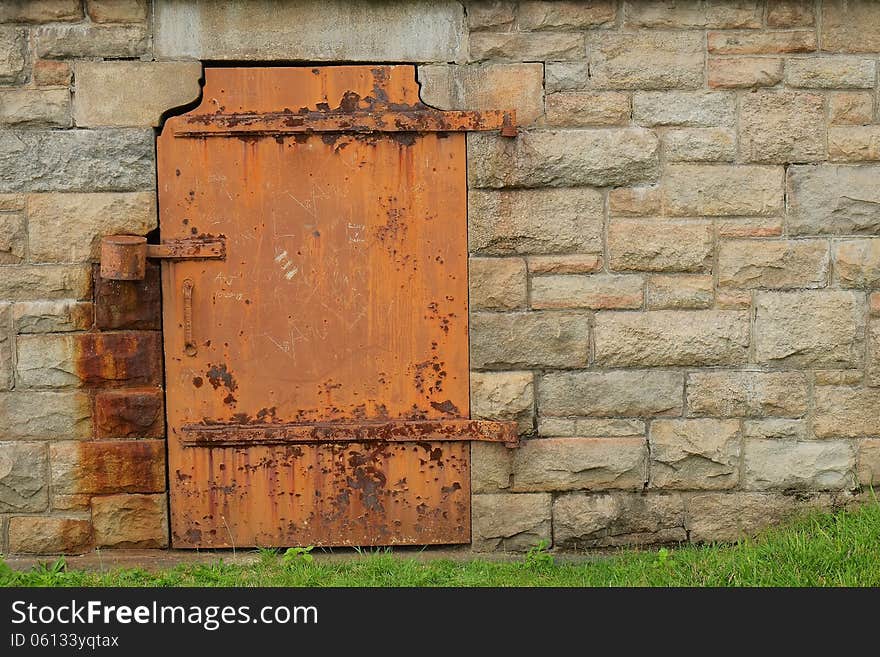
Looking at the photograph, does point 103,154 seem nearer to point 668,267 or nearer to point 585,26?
point 585,26

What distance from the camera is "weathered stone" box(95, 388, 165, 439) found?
450cm

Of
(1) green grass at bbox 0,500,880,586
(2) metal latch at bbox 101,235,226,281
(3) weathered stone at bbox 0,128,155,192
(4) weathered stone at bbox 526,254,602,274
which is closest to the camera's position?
(1) green grass at bbox 0,500,880,586

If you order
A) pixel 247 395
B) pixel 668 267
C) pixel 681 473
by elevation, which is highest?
pixel 668 267

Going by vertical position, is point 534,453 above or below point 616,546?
above

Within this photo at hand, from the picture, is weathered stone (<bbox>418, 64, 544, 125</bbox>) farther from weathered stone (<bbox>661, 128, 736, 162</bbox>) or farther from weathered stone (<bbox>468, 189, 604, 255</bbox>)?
weathered stone (<bbox>661, 128, 736, 162</bbox>)

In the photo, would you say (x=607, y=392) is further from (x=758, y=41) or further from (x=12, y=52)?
(x=12, y=52)

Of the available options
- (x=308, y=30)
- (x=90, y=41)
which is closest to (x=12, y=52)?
(x=90, y=41)

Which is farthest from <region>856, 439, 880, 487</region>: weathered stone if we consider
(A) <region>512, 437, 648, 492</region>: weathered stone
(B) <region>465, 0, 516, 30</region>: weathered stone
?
(B) <region>465, 0, 516, 30</region>: weathered stone

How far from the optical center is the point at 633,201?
177 inches

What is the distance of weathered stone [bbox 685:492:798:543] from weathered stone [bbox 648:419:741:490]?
11 cm

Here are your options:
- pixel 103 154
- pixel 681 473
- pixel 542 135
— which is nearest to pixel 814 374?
pixel 681 473

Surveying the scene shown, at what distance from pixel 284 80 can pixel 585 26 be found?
4.30 feet

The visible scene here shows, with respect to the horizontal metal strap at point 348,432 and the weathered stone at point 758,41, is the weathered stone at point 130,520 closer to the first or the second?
the horizontal metal strap at point 348,432

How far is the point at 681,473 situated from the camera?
4.62 metres
